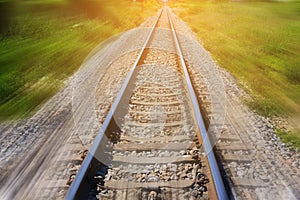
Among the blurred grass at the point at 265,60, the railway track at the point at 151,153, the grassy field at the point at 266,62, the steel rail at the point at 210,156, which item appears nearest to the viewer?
the steel rail at the point at 210,156

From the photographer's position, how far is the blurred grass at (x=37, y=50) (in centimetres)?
687

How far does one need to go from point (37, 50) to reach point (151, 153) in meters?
8.16

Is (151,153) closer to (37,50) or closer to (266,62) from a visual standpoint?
(266,62)

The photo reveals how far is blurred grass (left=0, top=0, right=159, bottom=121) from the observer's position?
6867 mm

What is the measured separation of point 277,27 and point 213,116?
13.0m

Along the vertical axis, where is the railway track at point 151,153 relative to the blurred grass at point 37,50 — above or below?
below

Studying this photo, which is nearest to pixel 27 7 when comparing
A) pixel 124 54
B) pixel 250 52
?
pixel 124 54

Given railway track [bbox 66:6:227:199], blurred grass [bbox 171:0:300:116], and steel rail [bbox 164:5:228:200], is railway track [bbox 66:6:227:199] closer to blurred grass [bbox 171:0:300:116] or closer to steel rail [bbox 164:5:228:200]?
steel rail [bbox 164:5:228:200]

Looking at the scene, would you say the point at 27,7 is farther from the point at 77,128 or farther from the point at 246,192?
the point at 246,192

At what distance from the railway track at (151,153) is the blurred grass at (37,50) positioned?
2.05m

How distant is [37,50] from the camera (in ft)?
36.4

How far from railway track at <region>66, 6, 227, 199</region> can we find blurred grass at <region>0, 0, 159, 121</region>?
→ 2051 mm

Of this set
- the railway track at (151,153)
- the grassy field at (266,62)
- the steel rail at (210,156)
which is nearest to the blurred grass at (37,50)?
the railway track at (151,153)

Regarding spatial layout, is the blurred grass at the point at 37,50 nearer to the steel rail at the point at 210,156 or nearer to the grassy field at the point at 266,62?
the steel rail at the point at 210,156
